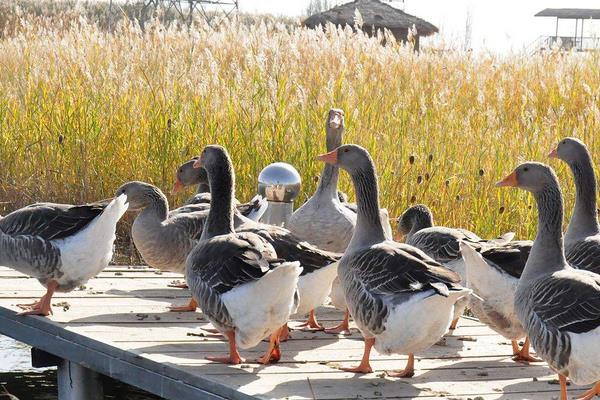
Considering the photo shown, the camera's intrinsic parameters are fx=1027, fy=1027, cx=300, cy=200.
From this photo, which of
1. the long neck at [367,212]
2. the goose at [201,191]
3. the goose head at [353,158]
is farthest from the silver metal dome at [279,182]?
the long neck at [367,212]

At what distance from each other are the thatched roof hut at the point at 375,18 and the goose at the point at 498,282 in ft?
88.0

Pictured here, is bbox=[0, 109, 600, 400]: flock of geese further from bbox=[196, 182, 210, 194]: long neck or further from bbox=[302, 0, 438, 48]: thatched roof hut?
bbox=[302, 0, 438, 48]: thatched roof hut

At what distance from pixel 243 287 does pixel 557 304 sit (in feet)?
5.34

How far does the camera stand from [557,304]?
5000 millimetres

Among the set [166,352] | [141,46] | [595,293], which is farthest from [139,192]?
[141,46]

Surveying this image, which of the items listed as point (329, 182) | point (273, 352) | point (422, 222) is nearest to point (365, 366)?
point (273, 352)

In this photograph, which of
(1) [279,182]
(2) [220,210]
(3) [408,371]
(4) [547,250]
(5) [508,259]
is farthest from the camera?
(1) [279,182]

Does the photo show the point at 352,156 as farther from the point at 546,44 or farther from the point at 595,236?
the point at 546,44

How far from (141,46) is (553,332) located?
8991mm

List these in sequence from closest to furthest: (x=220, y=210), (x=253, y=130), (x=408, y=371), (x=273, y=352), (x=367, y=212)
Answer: (x=408, y=371) < (x=273, y=352) < (x=367, y=212) < (x=220, y=210) < (x=253, y=130)

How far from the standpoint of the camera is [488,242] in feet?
21.6

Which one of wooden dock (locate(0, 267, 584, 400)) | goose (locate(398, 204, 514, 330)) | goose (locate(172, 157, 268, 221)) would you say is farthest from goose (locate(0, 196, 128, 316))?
goose (locate(398, 204, 514, 330))

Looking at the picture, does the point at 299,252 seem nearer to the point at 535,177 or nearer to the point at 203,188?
the point at 535,177

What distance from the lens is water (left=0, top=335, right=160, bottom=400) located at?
7828 millimetres
